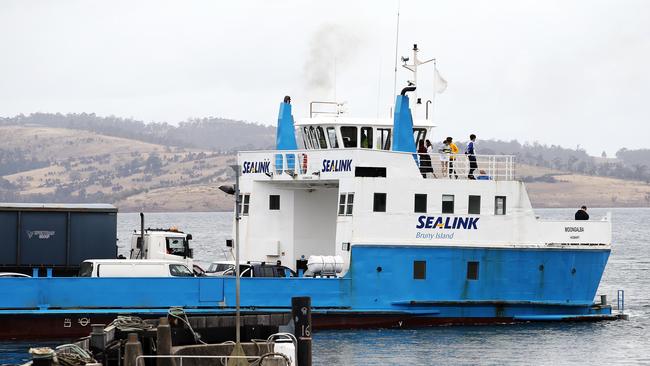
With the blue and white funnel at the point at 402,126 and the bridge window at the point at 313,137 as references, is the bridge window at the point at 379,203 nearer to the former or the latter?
the blue and white funnel at the point at 402,126

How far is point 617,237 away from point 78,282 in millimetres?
84073

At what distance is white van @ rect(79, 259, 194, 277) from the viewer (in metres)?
29.5

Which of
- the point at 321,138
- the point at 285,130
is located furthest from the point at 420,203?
the point at 285,130

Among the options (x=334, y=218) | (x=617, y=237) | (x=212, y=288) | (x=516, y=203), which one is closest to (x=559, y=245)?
(x=516, y=203)

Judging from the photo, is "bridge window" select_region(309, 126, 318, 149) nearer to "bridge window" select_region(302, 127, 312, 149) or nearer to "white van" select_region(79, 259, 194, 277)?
"bridge window" select_region(302, 127, 312, 149)

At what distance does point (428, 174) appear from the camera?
3247 centimetres

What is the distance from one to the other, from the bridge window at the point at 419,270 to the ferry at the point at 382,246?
0.04 meters

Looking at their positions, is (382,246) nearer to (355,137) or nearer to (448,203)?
(448,203)

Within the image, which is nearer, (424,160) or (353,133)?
(424,160)

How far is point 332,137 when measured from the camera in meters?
33.1

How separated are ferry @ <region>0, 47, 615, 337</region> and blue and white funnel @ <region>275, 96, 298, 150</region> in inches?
1.5

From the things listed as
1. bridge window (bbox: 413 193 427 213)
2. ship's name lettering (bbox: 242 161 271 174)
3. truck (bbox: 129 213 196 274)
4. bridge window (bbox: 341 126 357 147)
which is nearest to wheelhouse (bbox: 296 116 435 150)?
bridge window (bbox: 341 126 357 147)

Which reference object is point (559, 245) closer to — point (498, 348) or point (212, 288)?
point (498, 348)

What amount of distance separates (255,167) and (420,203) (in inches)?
180
